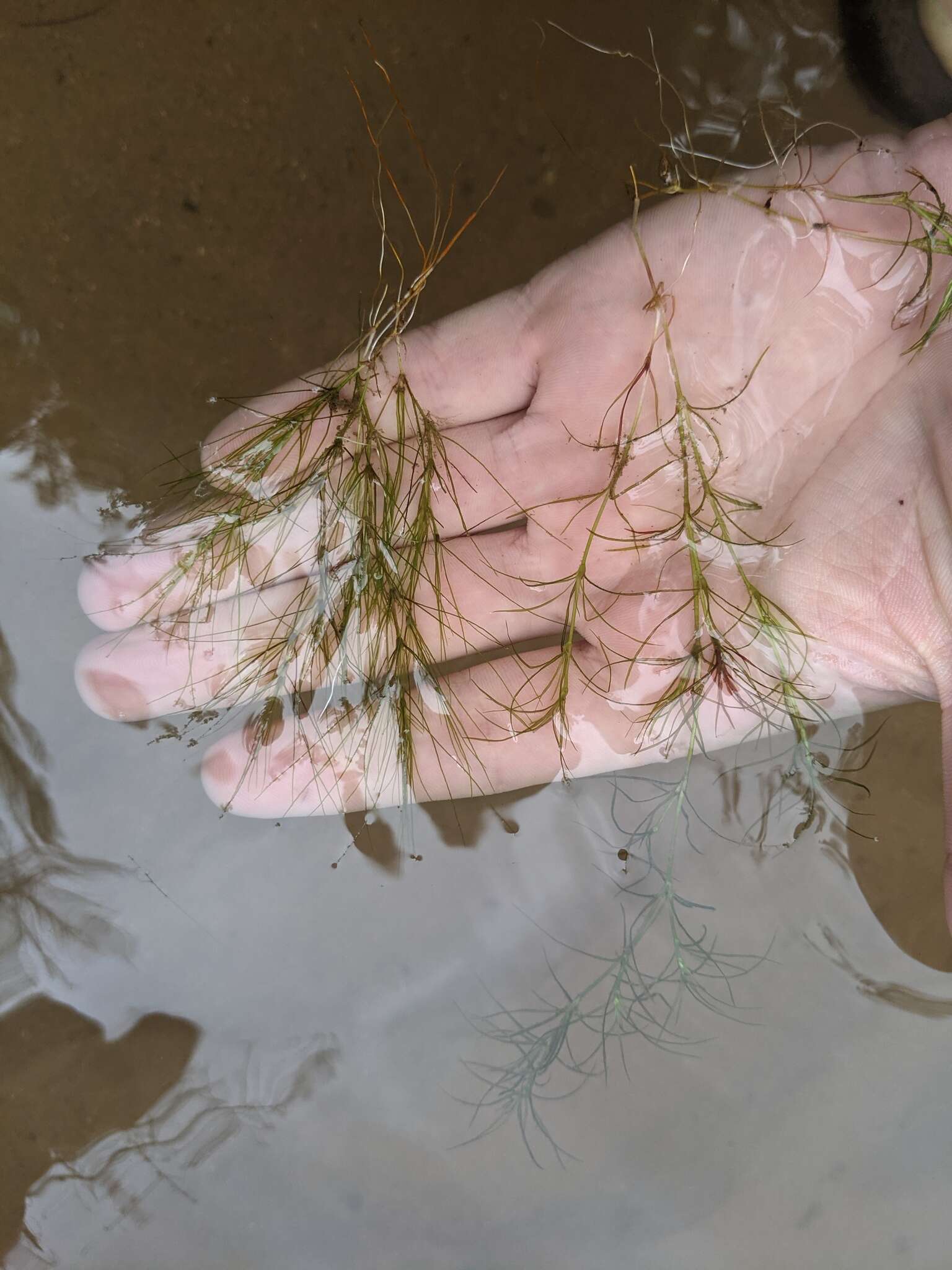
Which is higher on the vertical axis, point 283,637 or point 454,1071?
point 283,637

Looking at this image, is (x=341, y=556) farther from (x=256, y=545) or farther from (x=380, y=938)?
(x=380, y=938)

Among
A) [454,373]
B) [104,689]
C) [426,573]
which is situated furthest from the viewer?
[104,689]

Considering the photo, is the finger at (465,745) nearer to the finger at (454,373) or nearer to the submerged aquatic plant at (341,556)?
the submerged aquatic plant at (341,556)

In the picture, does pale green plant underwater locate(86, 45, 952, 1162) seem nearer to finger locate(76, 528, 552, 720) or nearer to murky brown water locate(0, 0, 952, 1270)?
finger locate(76, 528, 552, 720)

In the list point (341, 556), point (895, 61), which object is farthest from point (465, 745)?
point (895, 61)

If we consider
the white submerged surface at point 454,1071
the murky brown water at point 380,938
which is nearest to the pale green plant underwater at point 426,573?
the murky brown water at point 380,938

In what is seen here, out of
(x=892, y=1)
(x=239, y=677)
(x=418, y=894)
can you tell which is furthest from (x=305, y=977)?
(x=892, y=1)
